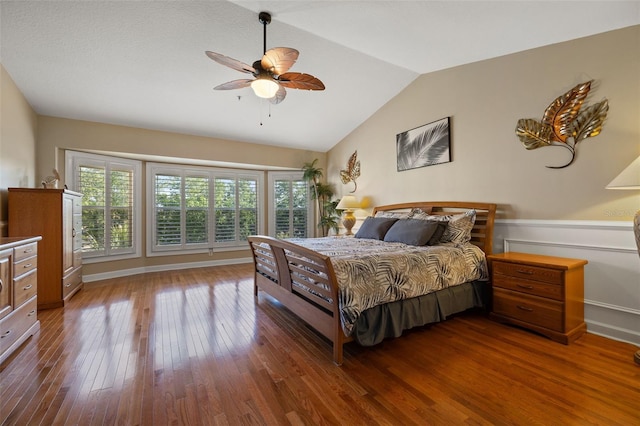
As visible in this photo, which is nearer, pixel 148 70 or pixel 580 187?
pixel 580 187

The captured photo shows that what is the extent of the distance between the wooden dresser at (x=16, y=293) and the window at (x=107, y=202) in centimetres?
219

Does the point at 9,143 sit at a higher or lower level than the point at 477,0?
lower

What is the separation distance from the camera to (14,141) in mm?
3359

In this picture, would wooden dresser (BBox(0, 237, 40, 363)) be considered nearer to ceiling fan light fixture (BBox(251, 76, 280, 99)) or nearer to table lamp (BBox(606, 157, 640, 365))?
ceiling fan light fixture (BBox(251, 76, 280, 99))

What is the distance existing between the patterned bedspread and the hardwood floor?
45cm

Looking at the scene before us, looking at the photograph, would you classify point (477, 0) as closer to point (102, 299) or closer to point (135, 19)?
point (135, 19)

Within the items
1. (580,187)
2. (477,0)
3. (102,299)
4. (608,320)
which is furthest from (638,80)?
(102,299)

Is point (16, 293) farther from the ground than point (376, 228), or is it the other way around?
point (376, 228)

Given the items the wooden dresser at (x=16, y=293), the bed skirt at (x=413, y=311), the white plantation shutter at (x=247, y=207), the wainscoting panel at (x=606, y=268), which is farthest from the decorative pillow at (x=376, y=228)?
the wooden dresser at (x=16, y=293)

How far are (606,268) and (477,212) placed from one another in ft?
4.16

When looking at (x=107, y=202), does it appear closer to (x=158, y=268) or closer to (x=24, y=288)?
(x=158, y=268)

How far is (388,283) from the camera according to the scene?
2350mm

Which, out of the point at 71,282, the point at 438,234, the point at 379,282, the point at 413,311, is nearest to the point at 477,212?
the point at 438,234

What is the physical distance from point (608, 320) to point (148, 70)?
5626mm
